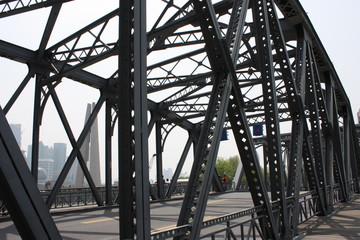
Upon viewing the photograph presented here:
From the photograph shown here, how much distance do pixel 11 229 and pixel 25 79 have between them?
6.65m

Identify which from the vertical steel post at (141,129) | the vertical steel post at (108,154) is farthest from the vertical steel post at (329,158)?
the vertical steel post at (141,129)

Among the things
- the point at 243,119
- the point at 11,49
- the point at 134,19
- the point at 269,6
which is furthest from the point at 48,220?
the point at 11,49

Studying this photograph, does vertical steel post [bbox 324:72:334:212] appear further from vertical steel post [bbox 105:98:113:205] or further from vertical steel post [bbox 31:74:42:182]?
vertical steel post [bbox 31:74:42:182]

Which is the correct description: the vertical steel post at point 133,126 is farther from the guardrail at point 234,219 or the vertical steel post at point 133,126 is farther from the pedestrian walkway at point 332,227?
the pedestrian walkway at point 332,227

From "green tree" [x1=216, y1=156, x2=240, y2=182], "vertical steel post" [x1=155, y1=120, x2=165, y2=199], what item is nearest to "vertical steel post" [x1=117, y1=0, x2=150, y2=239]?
"vertical steel post" [x1=155, y1=120, x2=165, y2=199]

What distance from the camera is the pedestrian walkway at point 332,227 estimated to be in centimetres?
900

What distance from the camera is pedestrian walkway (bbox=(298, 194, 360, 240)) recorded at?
900cm

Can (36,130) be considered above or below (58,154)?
below

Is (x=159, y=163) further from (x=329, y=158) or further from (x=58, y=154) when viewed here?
(x=58, y=154)

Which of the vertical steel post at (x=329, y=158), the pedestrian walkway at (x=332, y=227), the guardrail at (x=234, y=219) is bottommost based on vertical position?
the pedestrian walkway at (x=332, y=227)

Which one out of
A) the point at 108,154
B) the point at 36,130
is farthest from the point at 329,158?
the point at 36,130

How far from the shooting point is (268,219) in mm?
7348

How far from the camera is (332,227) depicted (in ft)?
34.3

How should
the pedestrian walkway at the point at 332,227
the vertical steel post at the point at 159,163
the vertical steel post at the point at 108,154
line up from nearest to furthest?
the pedestrian walkway at the point at 332,227 < the vertical steel post at the point at 108,154 < the vertical steel post at the point at 159,163
